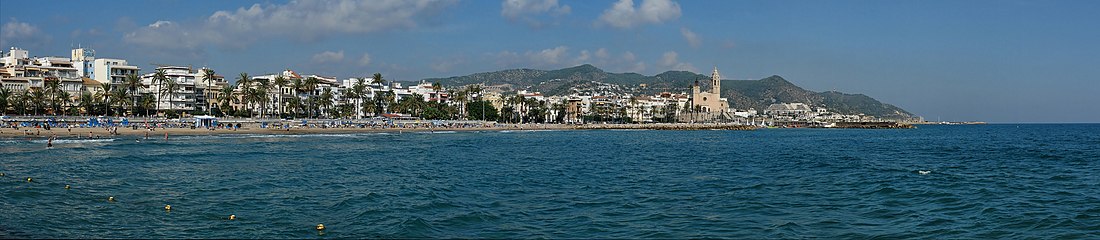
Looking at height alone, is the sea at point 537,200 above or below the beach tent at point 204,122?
below

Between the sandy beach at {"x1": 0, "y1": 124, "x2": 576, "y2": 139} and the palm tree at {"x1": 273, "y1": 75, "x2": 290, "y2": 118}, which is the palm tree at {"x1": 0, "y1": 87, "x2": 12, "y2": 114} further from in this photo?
the palm tree at {"x1": 273, "y1": 75, "x2": 290, "y2": 118}

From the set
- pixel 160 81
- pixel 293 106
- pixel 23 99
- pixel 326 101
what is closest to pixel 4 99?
pixel 23 99

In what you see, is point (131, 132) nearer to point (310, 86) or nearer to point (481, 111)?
point (310, 86)

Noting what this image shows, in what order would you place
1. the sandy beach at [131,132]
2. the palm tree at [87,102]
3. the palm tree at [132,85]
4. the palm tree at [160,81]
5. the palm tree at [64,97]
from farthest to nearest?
the palm tree at [160,81], the palm tree at [132,85], the palm tree at [87,102], the palm tree at [64,97], the sandy beach at [131,132]

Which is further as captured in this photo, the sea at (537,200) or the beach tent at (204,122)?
the beach tent at (204,122)

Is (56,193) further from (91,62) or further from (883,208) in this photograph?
(91,62)

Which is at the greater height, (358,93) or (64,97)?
(358,93)

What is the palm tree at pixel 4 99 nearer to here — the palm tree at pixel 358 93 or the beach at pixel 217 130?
the beach at pixel 217 130

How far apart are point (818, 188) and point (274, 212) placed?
1504 centimetres

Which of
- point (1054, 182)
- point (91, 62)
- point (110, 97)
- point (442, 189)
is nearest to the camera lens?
point (442, 189)

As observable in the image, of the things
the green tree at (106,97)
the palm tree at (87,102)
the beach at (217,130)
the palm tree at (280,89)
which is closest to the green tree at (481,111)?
the beach at (217,130)

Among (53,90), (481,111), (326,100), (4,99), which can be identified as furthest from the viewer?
(481,111)

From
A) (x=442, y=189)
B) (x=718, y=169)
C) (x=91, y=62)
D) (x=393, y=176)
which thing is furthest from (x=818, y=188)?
(x=91, y=62)

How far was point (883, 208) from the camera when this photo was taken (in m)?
18.3
